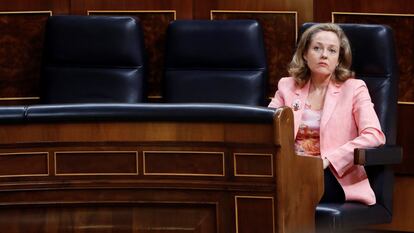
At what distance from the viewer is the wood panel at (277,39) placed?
242cm

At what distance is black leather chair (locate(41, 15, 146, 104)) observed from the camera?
2369 millimetres

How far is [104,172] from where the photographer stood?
157 cm

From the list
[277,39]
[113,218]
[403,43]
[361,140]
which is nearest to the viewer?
[113,218]

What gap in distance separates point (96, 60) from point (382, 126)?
74 centimetres

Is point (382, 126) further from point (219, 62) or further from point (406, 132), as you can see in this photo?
point (219, 62)

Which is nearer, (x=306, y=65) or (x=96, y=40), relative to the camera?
(x=306, y=65)

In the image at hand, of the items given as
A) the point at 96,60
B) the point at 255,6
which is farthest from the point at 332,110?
the point at 96,60

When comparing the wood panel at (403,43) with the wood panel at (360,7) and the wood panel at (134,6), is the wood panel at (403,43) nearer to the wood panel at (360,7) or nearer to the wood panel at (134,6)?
the wood panel at (360,7)

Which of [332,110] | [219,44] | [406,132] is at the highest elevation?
[219,44]

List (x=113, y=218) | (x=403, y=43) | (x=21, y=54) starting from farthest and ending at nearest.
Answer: (x=21, y=54), (x=403, y=43), (x=113, y=218)

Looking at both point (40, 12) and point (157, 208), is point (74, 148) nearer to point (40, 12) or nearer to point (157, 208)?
point (157, 208)

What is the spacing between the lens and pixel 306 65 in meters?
2.06

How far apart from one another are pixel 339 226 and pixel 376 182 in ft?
0.56

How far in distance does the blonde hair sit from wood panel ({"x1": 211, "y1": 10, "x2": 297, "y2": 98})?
0.35 meters
